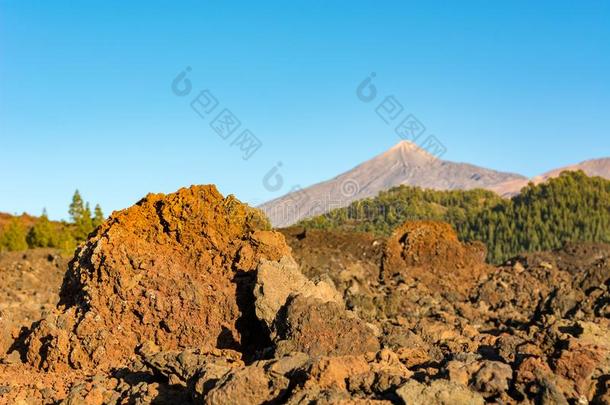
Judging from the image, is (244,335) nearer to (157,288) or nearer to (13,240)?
(157,288)

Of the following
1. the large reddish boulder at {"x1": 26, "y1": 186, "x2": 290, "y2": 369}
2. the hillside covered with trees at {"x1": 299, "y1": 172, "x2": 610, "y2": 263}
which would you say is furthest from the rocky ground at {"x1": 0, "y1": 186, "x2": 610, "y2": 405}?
the hillside covered with trees at {"x1": 299, "y1": 172, "x2": 610, "y2": 263}

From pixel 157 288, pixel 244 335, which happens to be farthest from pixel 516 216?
pixel 157 288

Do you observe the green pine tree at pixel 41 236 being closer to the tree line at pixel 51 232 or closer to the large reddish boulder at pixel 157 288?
the tree line at pixel 51 232

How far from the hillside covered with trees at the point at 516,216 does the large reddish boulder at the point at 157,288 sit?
38.3 meters

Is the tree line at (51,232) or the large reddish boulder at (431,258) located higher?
the tree line at (51,232)

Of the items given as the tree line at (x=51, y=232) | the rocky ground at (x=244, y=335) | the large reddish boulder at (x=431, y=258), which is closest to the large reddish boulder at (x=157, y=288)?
the rocky ground at (x=244, y=335)

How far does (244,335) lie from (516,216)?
48642mm

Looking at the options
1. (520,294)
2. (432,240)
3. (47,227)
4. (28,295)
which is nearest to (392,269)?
(432,240)

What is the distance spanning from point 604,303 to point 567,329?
6073 mm

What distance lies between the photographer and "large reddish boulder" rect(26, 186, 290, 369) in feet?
33.2

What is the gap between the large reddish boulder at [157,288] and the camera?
398 inches

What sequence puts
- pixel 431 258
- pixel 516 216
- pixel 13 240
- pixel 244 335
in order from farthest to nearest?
pixel 516 216
pixel 13 240
pixel 431 258
pixel 244 335

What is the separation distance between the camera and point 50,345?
9.95 m

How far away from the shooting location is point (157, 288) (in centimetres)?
1045
